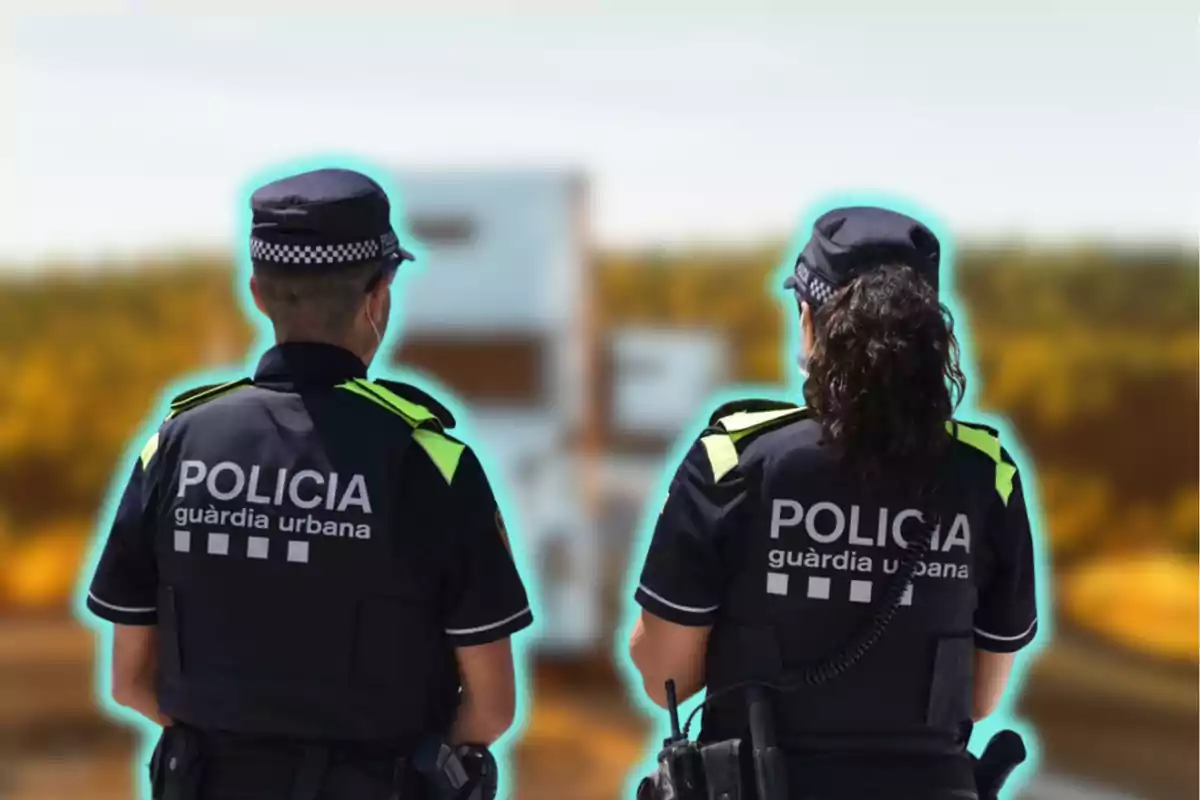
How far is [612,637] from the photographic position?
5.17 meters

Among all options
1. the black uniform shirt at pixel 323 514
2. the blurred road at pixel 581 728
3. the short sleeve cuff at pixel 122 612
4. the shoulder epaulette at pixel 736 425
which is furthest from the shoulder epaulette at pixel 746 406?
the blurred road at pixel 581 728

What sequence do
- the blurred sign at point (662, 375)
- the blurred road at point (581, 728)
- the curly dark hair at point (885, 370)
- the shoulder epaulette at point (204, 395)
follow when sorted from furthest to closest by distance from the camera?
the blurred sign at point (662, 375) < the blurred road at point (581, 728) < the shoulder epaulette at point (204, 395) < the curly dark hair at point (885, 370)

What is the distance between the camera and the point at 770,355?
16.0 ft

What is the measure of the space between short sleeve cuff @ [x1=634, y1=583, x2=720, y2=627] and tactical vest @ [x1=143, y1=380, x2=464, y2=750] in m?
0.20

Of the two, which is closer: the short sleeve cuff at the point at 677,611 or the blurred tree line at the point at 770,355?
the short sleeve cuff at the point at 677,611

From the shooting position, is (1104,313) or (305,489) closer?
(305,489)

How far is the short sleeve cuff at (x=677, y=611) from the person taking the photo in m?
1.16

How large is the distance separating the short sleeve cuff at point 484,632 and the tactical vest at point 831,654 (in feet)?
0.67

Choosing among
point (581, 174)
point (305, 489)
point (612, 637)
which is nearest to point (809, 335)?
point (305, 489)

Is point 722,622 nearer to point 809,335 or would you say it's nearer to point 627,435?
point 809,335

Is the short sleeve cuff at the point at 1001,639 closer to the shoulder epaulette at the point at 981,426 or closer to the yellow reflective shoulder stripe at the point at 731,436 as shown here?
the shoulder epaulette at the point at 981,426

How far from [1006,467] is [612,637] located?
4.11 metres

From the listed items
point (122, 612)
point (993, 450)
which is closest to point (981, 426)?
point (993, 450)

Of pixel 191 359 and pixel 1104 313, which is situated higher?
pixel 1104 313
